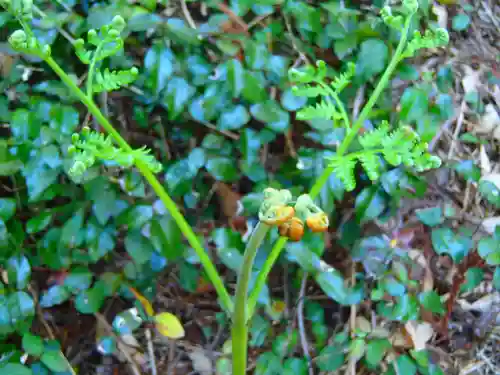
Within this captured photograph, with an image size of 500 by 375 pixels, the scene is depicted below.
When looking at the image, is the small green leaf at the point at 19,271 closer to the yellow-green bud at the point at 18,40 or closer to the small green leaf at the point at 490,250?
the yellow-green bud at the point at 18,40

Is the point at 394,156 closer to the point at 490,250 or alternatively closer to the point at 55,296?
→ the point at 490,250

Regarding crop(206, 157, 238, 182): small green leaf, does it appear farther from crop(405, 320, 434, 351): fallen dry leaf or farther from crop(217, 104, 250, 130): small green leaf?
crop(405, 320, 434, 351): fallen dry leaf

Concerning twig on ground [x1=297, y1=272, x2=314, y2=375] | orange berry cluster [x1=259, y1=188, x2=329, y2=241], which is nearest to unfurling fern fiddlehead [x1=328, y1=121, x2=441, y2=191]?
orange berry cluster [x1=259, y1=188, x2=329, y2=241]

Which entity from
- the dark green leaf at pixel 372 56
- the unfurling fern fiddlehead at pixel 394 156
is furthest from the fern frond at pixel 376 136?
the dark green leaf at pixel 372 56

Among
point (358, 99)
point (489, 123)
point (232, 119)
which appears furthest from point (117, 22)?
point (489, 123)

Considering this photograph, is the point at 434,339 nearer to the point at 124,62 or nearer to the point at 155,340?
the point at 155,340

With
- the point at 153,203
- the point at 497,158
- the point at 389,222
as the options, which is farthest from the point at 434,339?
the point at 153,203
